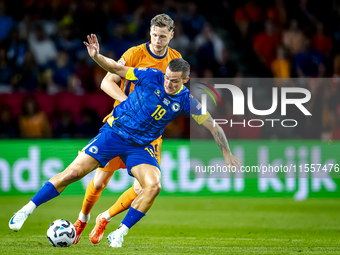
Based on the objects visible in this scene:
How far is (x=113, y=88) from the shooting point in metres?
6.06

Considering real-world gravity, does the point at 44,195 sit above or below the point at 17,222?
above

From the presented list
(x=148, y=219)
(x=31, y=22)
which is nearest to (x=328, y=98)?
(x=148, y=219)

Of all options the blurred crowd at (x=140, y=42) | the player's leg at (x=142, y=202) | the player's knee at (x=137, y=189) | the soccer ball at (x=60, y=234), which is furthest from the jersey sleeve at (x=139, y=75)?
the blurred crowd at (x=140, y=42)

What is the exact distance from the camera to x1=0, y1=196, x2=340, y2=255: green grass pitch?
5723mm

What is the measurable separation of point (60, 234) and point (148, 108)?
1.62 meters

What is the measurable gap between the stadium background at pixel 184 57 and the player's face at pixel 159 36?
4.42 meters

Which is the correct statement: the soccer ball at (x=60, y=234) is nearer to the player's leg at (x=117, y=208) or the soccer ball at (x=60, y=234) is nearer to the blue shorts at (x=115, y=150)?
the player's leg at (x=117, y=208)

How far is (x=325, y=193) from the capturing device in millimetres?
10281

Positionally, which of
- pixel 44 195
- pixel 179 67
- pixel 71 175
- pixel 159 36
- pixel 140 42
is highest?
pixel 159 36

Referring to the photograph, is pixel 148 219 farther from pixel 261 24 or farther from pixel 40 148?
pixel 261 24

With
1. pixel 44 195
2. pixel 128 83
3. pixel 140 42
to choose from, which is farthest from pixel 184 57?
pixel 44 195

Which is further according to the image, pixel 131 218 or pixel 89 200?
pixel 89 200

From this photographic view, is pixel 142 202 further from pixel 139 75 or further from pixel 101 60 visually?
pixel 101 60

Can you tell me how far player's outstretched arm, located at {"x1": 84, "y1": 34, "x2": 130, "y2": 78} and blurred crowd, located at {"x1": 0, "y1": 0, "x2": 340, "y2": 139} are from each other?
4.97 metres
